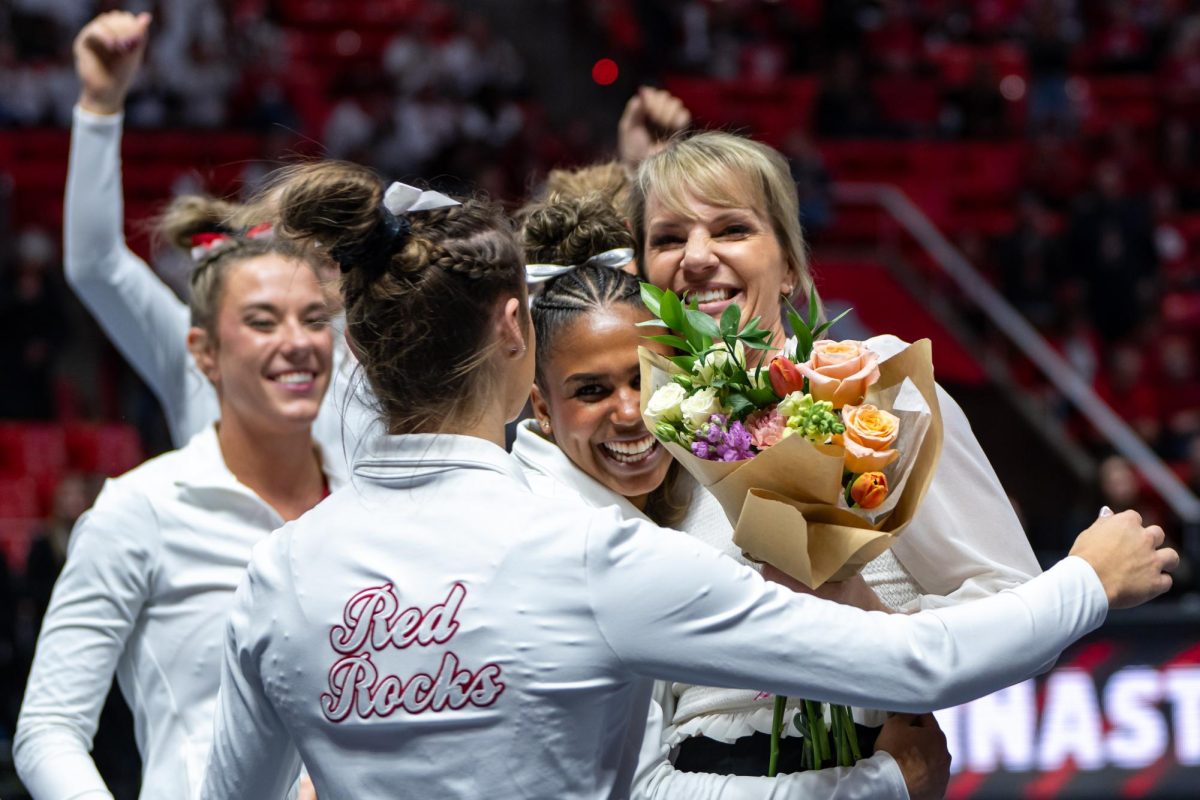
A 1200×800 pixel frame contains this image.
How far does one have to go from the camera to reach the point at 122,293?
3.64 meters

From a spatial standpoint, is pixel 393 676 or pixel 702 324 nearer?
pixel 393 676

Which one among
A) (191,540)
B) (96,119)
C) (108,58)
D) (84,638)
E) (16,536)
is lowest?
(16,536)

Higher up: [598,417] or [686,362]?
[686,362]

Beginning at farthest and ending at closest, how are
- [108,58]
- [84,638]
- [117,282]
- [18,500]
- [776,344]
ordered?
[18,500] < [117,282] < [108,58] < [84,638] < [776,344]

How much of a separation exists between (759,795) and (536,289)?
97 centimetres

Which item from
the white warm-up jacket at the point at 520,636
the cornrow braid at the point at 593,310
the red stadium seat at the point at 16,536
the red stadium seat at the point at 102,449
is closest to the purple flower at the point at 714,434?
the white warm-up jacket at the point at 520,636

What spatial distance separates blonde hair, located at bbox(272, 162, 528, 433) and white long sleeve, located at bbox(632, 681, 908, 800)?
20.2 inches

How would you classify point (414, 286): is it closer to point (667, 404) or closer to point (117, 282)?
point (667, 404)

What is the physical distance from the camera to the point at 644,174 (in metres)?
2.77

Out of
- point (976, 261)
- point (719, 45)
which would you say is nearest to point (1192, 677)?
point (976, 261)

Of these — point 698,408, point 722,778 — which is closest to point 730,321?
point 698,408

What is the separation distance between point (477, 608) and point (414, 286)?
0.41 meters

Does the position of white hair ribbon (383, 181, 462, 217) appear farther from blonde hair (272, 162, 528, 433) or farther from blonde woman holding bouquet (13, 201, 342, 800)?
blonde woman holding bouquet (13, 201, 342, 800)

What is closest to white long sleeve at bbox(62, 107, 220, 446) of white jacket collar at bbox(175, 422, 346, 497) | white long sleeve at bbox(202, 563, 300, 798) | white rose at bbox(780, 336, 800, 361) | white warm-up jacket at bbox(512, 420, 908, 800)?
white jacket collar at bbox(175, 422, 346, 497)
